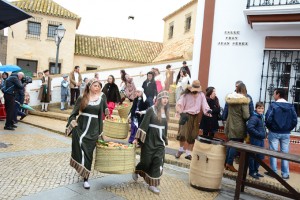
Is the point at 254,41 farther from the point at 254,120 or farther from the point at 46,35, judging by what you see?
the point at 46,35

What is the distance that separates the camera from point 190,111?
22.7 feet

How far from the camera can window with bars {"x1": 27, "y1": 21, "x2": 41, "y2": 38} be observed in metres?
23.1

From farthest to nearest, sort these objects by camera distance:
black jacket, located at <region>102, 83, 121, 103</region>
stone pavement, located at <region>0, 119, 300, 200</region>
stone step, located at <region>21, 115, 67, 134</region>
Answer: black jacket, located at <region>102, 83, 121, 103</region> → stone step, located at <region>21, 115, 67, 134</region> → stone pavement, located at <region>0, 119, 300, 200</region>

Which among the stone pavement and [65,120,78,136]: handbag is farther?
[65,120,78,136]: handbag

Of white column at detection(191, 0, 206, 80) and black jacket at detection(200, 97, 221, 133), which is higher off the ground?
white column at detection(191, 0, 206, 80)

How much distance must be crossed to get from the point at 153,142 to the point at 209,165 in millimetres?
1113

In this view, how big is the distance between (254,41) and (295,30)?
99 cm

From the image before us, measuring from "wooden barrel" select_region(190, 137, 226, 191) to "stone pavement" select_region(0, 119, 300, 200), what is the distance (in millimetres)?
155

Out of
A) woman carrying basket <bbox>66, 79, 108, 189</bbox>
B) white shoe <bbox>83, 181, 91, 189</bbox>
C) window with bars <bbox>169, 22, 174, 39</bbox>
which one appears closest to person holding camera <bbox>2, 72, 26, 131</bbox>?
woman carrying basket <bbox>66, 79, 108, 189</bbox>

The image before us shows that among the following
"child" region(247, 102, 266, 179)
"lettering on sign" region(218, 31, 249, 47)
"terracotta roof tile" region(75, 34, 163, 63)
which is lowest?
"child" region(247, 102, 266, 179)

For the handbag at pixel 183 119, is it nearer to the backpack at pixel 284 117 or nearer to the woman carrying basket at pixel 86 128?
the backpack at pixel 284 117

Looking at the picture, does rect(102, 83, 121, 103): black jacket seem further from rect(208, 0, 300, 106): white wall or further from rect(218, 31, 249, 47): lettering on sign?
rect(218, 31, 249, 47): lettering on sign

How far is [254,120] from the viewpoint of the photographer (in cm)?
613

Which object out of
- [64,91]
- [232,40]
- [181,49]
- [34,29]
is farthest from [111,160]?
[34,29]
